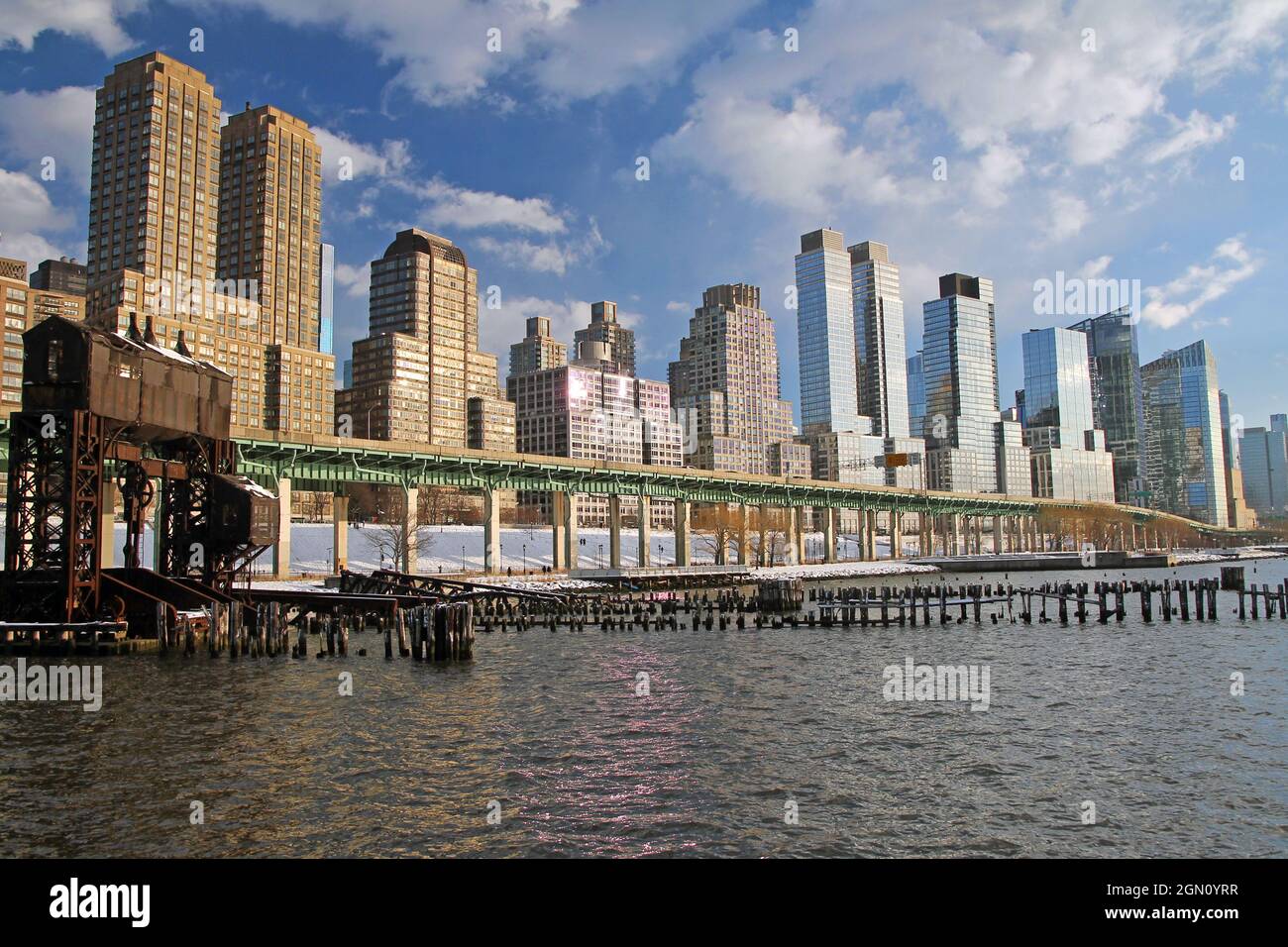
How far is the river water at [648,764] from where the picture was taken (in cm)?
1587

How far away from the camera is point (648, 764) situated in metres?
21.2

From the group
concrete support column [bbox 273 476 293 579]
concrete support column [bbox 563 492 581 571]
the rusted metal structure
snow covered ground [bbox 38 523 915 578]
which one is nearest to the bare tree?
snow covered ground [bbox 38 523 915 578]

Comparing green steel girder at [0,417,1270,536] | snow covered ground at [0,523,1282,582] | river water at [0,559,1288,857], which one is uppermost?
green steel girder at [0,417,1270,536]

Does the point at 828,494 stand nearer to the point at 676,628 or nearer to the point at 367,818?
the point at 676,628

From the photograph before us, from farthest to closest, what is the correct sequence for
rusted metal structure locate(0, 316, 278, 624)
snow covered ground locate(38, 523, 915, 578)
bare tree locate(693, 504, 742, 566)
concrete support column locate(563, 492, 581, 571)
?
1. bare tree locate(693, 504, 742, 566)
2. concrete support column locate(563, 492, 581, 571)
3. snow covered ground locate(38, 523, 915, 578)
4. rusted metal structure locate(0, 316, 278, 624)

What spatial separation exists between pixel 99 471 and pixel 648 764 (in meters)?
34.7

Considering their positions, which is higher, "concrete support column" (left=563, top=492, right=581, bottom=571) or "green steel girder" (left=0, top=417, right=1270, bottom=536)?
"green steel girder" (left=0, top=417, right=1270, bottom=536)

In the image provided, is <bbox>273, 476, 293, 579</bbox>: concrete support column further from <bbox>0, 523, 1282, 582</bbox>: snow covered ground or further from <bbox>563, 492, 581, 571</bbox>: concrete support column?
<bbox>563, 492, 581, 571</bbox>: concrete support column

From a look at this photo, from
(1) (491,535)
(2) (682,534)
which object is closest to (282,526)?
(1) (491,535)

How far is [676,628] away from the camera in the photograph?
57.6 meters

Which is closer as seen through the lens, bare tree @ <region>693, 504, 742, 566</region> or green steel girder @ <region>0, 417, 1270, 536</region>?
green steel girder @ <region>0, 417, 1270, 536</region>

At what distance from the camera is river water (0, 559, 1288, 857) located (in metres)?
15.9

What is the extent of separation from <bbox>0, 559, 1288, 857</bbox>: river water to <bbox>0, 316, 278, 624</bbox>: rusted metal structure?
8.10m

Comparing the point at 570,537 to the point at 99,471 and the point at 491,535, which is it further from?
the point at 99,471
